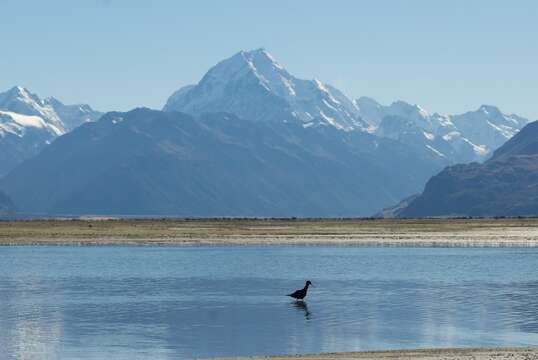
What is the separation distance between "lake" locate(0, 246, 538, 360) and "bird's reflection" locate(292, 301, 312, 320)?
10 centimetres

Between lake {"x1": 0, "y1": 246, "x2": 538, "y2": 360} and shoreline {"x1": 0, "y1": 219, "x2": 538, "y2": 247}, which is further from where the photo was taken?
shoreline {"x1": 0, "y1": 219, "x2": 538, "y2": 247}

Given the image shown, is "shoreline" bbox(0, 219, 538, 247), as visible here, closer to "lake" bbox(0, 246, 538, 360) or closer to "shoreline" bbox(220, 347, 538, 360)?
"lake" bbox(0, 246, 538, 360)

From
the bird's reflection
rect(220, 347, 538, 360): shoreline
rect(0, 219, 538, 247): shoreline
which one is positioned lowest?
rect(220, 347, 538, 360): shoreline

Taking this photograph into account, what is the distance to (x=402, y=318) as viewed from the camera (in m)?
52.9

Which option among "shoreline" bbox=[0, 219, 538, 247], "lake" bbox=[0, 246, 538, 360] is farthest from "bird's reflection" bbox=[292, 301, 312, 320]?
"shoreline" bbox=[0, 219, 538, 247]

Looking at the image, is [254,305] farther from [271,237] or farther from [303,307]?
[271,237]

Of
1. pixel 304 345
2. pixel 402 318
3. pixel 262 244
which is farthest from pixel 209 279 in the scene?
pixel 262 244

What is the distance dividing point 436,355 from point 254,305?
2211 centimetres

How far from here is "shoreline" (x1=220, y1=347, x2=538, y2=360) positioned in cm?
3806

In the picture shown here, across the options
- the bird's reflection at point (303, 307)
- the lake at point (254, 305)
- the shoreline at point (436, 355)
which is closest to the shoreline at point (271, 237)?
the lake at point (254, 305)

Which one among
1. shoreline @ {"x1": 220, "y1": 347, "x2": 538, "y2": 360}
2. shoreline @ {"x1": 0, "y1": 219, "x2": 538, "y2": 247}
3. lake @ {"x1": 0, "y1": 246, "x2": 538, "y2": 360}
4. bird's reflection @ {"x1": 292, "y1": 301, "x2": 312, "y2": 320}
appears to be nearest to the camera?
shoreline @ {"x1": 220, "y1": 347, "x2": 538, "y2": 360}

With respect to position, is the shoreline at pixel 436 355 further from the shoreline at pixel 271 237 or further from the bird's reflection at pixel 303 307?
the shoreline at pixel 271 237

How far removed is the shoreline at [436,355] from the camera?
38.1 metres

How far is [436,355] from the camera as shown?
38.9 metres
